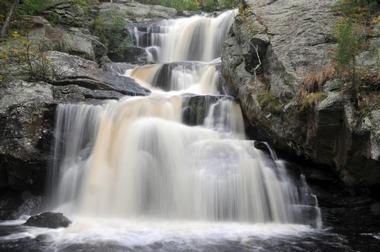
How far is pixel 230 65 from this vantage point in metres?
12.0

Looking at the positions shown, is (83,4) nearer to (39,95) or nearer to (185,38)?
(185,38)

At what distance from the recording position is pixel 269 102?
9.59 metres

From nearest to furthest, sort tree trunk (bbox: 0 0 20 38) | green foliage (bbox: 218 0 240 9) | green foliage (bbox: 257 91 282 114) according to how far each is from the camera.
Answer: green foliage (bbox: 257 91 282 114) → tree trunk (bbox: 0 0 20 38) → green foliage (bbox: 218 0 240 9)

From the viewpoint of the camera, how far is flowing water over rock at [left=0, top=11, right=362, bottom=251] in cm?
735

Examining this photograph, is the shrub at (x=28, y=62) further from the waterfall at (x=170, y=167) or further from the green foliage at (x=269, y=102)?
the green foliage at (x=269, y=102)

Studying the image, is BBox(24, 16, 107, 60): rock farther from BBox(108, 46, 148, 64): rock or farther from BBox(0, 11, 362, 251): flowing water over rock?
BBox(0, 11, 362, 251): flowing water over rock

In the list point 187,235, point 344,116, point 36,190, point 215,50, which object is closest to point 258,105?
point 344,116

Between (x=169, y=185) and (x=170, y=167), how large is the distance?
0.42 meters

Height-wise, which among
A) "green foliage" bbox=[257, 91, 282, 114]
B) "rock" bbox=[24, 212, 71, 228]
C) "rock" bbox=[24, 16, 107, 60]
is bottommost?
"rock" bbox=[24, 212, 71, 228]

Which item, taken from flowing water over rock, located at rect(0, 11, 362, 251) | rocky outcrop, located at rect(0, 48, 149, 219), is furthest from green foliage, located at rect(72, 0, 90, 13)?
flowing water over rock, located at rect(0, 11, 362, 251)

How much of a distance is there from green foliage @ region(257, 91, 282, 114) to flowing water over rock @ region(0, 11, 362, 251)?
897 mm

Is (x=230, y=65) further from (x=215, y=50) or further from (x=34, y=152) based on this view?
(x=34, y=152)

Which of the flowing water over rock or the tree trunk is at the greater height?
the tree trunk

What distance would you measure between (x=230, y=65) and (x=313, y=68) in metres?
3.08
